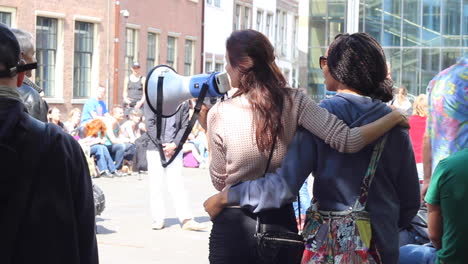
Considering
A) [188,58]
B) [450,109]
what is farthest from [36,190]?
[188,58]

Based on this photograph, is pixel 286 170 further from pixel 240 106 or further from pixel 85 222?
pixel 85 222

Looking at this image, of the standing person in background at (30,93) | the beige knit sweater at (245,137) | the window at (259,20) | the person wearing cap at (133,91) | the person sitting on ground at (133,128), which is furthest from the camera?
the window at (259,20)

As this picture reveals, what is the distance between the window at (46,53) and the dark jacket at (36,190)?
25.7 meters

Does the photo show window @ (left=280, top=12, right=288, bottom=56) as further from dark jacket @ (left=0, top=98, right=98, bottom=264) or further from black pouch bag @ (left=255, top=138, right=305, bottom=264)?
dark jacket @ (left=0, top=98, right=98, bottom=264)

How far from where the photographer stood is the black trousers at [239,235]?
424 centimetres

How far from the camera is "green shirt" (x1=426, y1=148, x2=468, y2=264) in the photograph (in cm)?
389

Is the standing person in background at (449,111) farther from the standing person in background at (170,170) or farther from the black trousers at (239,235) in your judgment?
the standing person in background at (170,170)

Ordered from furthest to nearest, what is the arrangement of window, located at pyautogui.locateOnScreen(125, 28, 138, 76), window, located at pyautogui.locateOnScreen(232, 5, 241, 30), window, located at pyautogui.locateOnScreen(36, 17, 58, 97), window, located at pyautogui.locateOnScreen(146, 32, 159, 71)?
window, located at pyautogui.locateOnScreen(232, 5, 241, 30) < window, located at pyautogui.locateOnScreen(146, 32, 159, 71) < window, located at pyautogui.locateOnScreen(125, 28, 138, 76) < window, located at pyautogui.locateOnScreen(36, 17, 58, 97)

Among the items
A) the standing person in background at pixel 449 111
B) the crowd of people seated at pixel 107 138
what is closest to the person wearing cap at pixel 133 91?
the crowd of people seated at pixel 107 138

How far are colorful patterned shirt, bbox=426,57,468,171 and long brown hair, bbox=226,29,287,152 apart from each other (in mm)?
955

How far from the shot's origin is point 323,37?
42.0m

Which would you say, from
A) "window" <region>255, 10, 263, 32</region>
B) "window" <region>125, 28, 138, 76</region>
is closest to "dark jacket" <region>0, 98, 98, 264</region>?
"window" <region>125, 28, 138, 76</region>

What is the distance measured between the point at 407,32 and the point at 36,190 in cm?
3911

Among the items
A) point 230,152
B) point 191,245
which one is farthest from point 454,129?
point 191,245
